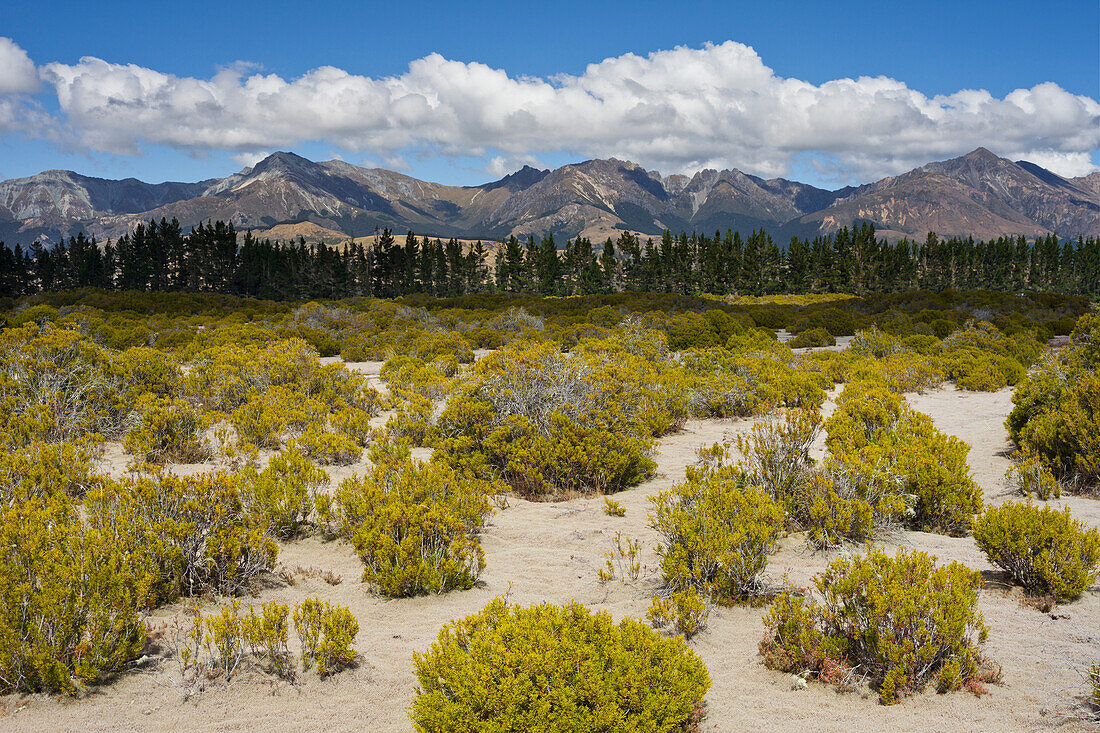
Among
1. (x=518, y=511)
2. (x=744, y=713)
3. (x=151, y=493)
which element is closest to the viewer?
(x=744, y=713)

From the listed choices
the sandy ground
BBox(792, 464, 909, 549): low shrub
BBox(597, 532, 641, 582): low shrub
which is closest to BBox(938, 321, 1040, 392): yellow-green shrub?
the sandy ground

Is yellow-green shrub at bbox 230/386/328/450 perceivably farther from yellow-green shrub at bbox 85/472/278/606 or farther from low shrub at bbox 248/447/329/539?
yellow-green shrub at bbox 85/472/278/606

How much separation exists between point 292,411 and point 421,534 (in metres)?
5.78

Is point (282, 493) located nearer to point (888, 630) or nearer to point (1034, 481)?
Result: point (888, 630)

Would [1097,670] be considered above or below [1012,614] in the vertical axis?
above

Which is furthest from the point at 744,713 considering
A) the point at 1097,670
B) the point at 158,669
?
the point at 158,669

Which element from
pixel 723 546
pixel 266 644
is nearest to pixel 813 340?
pixel 723 546

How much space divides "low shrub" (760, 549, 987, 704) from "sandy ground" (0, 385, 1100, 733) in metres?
0.12

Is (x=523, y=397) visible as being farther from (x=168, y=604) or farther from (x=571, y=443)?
(x=168, y=604)

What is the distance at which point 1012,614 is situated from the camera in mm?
4527

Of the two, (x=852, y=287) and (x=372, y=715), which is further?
(x=852, y=287)

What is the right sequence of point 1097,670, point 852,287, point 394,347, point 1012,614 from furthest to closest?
point 852,287 → point 394,347 → point 1012,614 → point 1097,670

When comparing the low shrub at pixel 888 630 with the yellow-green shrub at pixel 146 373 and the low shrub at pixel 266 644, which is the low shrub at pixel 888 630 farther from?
the yellow-green shrub at pixel 146 373

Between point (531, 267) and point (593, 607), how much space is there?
6590cm
